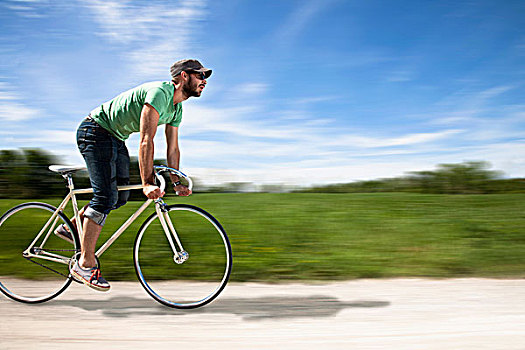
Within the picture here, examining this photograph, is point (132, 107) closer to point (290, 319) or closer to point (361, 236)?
point (290, 319)

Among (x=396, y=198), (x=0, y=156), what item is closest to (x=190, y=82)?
(x=396, y=198)

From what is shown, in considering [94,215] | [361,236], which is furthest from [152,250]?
[361,236]

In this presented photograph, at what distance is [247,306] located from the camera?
151 inches

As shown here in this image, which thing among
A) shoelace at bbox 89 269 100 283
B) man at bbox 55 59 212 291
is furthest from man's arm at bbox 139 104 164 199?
shoelace at bbox 89 269 100 283

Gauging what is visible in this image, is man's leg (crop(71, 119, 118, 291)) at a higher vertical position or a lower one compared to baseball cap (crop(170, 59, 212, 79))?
lower

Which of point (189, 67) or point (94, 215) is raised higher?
point (189, 67)

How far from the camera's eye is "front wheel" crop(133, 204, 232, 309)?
3.97m

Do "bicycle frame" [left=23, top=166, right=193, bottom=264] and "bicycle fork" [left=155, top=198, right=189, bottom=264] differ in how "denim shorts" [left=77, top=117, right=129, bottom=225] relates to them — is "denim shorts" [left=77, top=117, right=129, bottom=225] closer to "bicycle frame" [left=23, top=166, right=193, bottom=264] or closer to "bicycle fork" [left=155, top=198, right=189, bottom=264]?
"bicycle frame" [left=23, top=166, right=193, bottom=264]

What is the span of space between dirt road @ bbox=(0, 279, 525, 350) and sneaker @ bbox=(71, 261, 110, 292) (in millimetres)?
146

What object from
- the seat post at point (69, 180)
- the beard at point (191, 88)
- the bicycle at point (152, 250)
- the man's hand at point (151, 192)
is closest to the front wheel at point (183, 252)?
the bicycle at point (152, 250)

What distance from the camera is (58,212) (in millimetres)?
4328

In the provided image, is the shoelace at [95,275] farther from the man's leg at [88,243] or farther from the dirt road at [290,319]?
the dirt road at [290,319]

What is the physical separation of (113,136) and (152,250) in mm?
1150

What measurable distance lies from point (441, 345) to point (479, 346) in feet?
0.81
